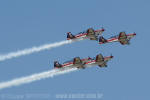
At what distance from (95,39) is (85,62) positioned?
12.4m

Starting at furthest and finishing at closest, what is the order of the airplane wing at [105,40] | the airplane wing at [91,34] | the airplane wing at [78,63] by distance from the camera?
1. the airplane wing at [91,34]
2. the airplane wing at [105,40]
3. the airplane wing at [78,63]

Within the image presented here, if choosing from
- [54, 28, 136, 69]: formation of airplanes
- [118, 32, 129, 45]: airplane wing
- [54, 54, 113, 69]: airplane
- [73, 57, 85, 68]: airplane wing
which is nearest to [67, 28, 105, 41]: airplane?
[54, 28, 136, 69]: formation of airplanes

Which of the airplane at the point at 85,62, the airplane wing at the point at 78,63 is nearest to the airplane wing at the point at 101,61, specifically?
the airplane at the point at 85,62

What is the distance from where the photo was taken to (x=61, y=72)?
94.4 m

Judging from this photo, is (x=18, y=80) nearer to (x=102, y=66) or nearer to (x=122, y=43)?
(x=102, y=66)

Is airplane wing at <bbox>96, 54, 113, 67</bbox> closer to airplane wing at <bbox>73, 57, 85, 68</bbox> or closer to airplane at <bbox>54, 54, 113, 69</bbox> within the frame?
airplane at <bbox>54, 54, 113, 69</bbox>

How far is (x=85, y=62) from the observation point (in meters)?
93.0

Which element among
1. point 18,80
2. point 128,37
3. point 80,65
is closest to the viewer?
point 18,80

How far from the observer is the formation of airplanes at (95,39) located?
299 ft

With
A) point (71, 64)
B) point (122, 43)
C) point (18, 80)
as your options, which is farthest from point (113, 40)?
point (18, 80)

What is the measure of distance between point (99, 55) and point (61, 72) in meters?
11.5

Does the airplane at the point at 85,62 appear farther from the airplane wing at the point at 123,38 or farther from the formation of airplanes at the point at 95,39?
the airplane wing at the point at 123,38

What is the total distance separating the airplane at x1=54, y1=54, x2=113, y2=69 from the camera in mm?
90625

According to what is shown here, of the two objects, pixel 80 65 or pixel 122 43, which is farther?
pixel 122 43
